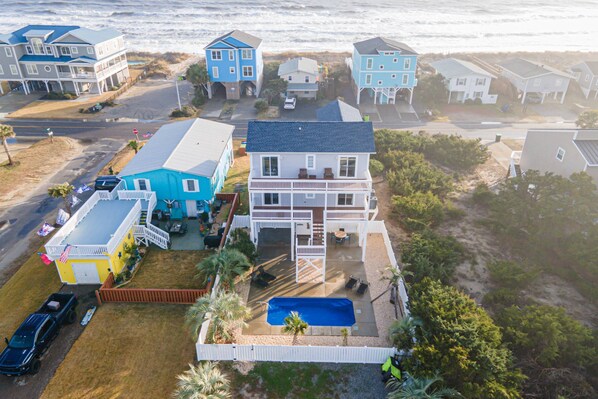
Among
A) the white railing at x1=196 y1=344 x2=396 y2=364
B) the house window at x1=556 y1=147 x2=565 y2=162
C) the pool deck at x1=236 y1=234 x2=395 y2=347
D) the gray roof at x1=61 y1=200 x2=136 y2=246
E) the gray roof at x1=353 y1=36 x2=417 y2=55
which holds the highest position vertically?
the gray roof at x1=353 y1=36 x2=417 y2=55

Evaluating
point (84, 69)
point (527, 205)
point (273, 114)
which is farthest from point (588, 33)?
point (84, 69)

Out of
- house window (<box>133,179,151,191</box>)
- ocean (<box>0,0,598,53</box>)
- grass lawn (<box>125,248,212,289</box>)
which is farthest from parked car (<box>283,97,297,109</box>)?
ocean (<box>0,0,598,53</box>)

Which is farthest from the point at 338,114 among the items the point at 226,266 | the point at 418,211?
the point at 226,266

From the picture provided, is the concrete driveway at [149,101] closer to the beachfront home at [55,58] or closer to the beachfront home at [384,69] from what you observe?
the beachfront home at [55,58]

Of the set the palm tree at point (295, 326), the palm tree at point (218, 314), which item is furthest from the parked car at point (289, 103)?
the palm tree at point (295, 326)

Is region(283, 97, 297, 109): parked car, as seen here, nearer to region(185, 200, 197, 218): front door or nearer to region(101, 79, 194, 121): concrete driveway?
region(101, 79, 194, 121): concrete driveway

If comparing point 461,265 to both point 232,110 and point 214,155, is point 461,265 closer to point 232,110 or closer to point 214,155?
point 214,155
